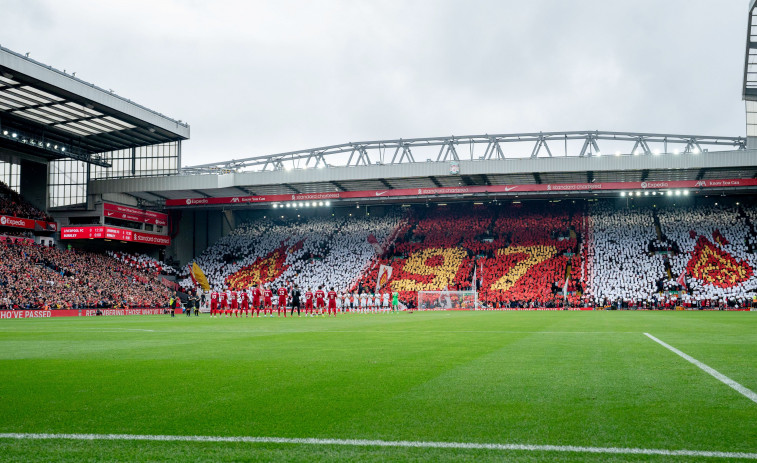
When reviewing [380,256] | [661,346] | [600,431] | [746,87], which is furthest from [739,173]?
[600,431]

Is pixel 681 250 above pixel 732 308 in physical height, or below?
above

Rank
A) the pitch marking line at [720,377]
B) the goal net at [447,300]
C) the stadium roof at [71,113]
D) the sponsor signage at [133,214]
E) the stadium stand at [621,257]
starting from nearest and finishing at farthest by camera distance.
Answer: the pitch marking line at [720,377], the stadium roof at [71,113], the stadium stand at [621,257], the goal net at [447,300], the sponsor signage at [133,214]

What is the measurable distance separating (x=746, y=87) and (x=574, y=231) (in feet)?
78.1

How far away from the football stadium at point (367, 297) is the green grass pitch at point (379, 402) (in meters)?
0.04

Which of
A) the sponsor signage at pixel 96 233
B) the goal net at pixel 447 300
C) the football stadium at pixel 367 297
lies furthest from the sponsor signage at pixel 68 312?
the goal net at pixel 447 300

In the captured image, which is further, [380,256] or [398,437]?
[380,256]

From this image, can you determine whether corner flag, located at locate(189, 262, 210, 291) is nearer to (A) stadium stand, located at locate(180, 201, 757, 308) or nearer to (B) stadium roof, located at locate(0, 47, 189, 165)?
(A) stadium stand, located at locate(180, 201, 757, 308)

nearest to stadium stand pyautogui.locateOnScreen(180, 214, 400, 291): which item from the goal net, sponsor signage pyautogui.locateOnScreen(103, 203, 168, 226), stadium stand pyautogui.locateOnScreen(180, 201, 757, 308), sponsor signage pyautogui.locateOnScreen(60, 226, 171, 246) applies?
stadium stand pyautogui.locateOnScreen(180, 201, 757, 308)

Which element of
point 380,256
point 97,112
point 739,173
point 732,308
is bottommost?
point 732,308

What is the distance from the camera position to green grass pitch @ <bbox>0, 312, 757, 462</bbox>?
4.70 meters

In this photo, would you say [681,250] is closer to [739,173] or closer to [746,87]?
[739,173]

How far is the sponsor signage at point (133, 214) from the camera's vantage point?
56.4 metres

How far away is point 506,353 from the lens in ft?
38.4

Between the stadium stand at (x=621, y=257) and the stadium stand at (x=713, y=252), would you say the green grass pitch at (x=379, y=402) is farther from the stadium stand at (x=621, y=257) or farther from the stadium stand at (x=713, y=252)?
the stadium stand at (x=713, y=252)
